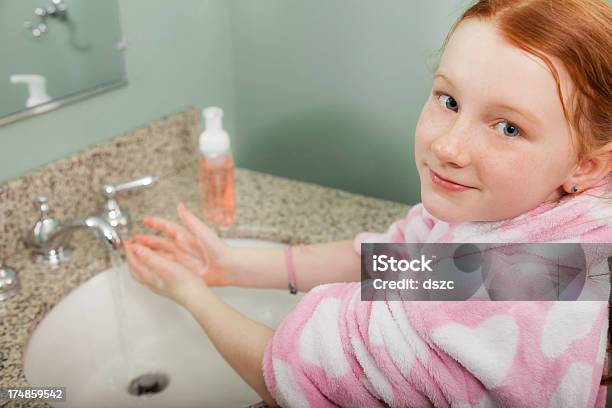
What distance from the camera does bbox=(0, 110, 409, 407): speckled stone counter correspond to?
846 millimetres

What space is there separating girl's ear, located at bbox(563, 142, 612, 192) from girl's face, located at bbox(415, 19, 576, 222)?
0.01 m

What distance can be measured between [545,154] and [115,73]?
29.0 inches

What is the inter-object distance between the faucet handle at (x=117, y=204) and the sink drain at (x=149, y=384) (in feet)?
0.76

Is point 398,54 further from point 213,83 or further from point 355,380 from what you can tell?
point 355,380

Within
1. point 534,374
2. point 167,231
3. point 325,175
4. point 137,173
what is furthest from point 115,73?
point 534,374

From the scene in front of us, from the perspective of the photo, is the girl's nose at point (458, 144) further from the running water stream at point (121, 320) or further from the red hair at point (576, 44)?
the running water stream at point (121, 320)

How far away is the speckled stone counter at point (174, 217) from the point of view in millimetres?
846

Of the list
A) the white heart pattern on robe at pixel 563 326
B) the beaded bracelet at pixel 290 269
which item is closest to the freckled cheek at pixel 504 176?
the white heart pattern on robe at pixel 563 326

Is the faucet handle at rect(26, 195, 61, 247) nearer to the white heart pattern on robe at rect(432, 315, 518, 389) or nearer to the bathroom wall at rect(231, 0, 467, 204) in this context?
the bathroom wall at rect(231, 0, 467, 204)

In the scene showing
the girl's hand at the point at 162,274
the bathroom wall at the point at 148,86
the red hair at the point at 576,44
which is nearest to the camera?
the red hair at the point at 576,44

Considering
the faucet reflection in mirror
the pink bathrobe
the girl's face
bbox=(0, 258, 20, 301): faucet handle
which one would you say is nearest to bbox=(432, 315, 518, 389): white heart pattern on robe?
the pink bathrobe

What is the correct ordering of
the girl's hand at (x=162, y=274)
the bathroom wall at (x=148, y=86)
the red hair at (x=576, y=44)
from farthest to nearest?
the bathroom wall at (x=148, y=86)
the girl's hand at (x=162, y=274)
the red hair at (x=576, y=44)

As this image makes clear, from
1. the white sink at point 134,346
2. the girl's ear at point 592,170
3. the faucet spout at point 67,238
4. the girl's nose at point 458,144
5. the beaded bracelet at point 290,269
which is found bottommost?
the white sink at point 134,346

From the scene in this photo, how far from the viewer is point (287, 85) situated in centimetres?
119
